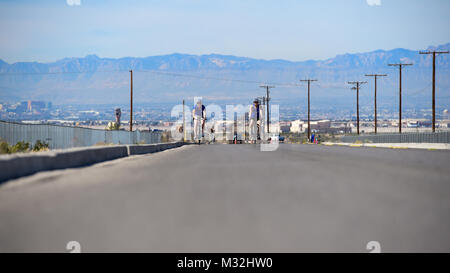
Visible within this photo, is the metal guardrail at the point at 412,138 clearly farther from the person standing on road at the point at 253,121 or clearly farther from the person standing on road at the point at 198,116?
the person standing on road at the point at 253,121

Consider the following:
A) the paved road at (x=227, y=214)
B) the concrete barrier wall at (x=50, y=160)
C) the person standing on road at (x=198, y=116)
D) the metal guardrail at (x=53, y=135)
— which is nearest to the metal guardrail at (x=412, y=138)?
the person standing on road at (x=198, y=116)

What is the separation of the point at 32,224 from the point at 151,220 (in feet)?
5.23

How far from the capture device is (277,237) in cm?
814

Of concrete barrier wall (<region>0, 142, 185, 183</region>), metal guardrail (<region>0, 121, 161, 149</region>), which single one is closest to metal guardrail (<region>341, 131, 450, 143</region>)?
metal guardrail (<region>0, 121, 161, 149</region>)

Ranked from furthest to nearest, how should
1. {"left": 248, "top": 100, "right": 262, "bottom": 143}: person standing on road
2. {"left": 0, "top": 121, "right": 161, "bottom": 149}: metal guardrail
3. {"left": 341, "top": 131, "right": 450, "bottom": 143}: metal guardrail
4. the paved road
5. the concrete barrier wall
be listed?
1. {"left": 248, "top": 100, "right": 262, "bottom": 143}: person standing on road
2. {"left": 341, "top": 131, "right": 450, "bottom": 143}: metal guardrail
3. {"left": 0, "top": 121, "right": 161, "bottom": 149}: metal guardrail
4. the concrete barrier wall
5. the paved road

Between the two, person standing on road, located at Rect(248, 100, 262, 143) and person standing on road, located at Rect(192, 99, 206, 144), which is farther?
person standing on road, located at Rect(248, 100, 262, 143)

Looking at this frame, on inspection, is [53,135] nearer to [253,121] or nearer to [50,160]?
[50,160]

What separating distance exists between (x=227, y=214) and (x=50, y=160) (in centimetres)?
1123

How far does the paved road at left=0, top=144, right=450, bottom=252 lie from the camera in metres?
7.87

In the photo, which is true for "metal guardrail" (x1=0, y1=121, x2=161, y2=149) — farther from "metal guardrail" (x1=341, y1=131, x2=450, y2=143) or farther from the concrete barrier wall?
"metal guardrail" (x1=341, y1=131, x2=450, y2=143)

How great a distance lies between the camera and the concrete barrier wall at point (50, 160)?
1638 cm

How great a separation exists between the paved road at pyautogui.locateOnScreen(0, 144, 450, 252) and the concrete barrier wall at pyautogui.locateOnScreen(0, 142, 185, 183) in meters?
0.78
